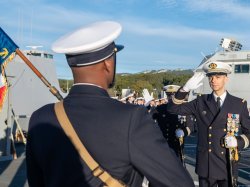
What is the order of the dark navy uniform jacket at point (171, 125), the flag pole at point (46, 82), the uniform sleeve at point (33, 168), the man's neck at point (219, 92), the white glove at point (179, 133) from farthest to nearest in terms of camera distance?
the dark navy uniform jacket at point (171, 125)
the white glove at point (179, 133)
the man's neck at point (219, 92)
the flag pole at point (46, 82)
the uniform sleeve at point (33, 168)

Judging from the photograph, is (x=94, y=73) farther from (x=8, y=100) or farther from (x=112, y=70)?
(x=8, y=100)

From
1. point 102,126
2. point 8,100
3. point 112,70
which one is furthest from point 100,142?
point 8,100

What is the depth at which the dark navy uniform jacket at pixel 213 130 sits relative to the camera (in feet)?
15.1

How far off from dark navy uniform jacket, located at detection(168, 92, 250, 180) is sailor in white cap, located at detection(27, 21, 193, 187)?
2.86 meters

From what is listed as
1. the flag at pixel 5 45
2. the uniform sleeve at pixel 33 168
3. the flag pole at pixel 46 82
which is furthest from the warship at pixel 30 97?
the uniform sleeve at pixel 33 168

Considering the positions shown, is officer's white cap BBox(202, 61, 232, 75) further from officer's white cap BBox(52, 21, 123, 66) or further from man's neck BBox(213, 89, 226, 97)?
officer's white cap BBox(52, 21, 123, 66)

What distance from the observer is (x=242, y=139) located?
4.52 metres

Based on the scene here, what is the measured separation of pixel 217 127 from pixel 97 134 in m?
3.05

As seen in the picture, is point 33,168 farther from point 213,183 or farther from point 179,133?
point 179,133

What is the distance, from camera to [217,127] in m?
4.65

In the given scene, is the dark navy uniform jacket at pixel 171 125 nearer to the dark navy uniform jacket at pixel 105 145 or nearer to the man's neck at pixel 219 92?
the man's neck at pixel 219 92

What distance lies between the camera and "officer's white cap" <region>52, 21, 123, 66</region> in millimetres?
1881

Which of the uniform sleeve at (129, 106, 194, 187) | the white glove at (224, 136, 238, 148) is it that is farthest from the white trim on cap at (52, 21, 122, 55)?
the white glove at (224, 136, 238, 148)

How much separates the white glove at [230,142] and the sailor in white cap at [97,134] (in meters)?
2.71
